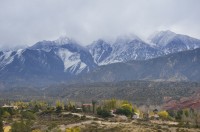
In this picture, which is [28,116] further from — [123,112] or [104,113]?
[123,112]

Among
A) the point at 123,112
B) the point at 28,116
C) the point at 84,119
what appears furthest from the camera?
the point at 123,112

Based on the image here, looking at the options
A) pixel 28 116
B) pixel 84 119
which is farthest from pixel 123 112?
pixel 28 116

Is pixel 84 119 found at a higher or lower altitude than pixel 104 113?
lower

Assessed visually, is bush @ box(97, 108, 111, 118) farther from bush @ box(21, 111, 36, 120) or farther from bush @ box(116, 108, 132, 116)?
bush @ box(21, 111, 36, 120)

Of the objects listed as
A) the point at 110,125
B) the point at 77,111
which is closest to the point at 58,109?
the point at 77,111

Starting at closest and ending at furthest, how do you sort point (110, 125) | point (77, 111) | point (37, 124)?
1. point (110, 125)
2. point (37, 124)
3. point (77, 111)

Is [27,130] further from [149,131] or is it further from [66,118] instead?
[66,118]

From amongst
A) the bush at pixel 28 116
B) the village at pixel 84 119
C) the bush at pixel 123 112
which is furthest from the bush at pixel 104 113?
the bush at pixel 28 116

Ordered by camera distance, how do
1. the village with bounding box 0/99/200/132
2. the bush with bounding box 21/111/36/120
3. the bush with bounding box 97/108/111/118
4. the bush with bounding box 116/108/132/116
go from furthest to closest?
the bush with bounding box 116/108/132/116, the bush with bounding box 97/108/111/118, the bush with bounding box 21/111/36/120, the village with bounding box 0/99/200/132

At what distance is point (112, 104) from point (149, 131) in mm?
78381

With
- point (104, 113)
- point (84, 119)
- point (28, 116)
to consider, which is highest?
point (104, 113)

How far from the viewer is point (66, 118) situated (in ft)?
495

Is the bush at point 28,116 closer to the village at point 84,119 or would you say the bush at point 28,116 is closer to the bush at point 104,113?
the village at point 84,119

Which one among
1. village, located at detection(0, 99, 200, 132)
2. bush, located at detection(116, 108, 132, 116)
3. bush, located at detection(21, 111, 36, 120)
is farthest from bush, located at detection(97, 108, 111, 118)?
bush, located at detection(21, 111, 36, 120)
